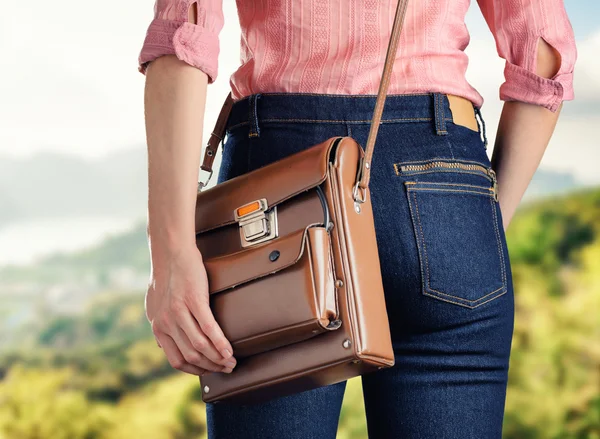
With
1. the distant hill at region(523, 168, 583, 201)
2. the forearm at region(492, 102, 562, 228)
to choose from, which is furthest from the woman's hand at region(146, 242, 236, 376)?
the distant hill at region(523, 168, 583, 201)

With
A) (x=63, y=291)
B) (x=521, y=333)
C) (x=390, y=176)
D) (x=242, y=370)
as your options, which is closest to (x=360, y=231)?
(x=390, y=176)

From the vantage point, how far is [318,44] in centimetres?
80

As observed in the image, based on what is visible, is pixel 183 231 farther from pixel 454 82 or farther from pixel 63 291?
pixel 63 291

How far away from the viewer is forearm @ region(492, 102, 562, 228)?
39.6 inches

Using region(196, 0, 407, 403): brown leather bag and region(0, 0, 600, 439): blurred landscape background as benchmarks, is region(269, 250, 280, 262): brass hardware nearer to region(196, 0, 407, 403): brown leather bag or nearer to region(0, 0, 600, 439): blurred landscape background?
region(196, 0, 407, 403): brown leather bag

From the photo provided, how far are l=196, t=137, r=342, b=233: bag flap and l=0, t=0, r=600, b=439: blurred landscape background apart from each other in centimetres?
216

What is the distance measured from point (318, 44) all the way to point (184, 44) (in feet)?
0.45

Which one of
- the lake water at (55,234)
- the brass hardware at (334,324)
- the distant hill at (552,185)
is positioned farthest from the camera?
the lake water at (55,234)

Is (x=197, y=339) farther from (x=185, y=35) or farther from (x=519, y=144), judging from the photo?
(x=519, y=144)

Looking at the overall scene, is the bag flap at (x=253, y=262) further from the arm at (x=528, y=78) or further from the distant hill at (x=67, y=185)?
the distant hill at (x=67, y=185)

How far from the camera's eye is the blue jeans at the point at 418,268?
77 cm

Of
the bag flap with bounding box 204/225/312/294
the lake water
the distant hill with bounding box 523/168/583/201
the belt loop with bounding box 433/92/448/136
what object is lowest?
the bag flap with bounding box 204/225/312/294

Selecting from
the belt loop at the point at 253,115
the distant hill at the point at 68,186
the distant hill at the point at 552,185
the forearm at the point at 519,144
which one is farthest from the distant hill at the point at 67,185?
the belt loop at the point at 253,115

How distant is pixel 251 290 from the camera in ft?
2.45
